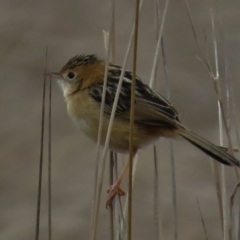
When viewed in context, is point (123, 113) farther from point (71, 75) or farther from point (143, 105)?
point (71, 75)

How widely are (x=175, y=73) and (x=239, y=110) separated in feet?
4.10

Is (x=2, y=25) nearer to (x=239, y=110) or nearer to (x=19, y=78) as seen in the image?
(x=19, y=78)

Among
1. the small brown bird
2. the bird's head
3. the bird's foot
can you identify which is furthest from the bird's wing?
the bird's foot

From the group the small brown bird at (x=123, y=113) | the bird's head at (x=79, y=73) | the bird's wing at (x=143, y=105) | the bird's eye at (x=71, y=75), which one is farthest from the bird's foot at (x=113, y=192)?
the bird's eye at (x=71, y=75)

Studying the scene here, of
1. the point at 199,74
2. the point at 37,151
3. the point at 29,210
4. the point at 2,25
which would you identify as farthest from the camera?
the point at 2,25

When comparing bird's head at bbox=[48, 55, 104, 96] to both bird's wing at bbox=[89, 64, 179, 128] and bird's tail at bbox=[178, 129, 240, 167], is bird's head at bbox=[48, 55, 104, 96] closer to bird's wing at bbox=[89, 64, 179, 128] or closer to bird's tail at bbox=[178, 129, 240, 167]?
bird's wing at bbox=[89, 64, 179, 128]

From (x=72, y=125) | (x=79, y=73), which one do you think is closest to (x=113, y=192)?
(x=79, y=73)

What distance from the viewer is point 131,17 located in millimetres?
12195

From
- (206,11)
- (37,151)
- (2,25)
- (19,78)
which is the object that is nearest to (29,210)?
(37,151)

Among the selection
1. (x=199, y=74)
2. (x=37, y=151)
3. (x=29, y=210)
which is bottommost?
(x=29, y=210)

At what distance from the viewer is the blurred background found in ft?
28.0

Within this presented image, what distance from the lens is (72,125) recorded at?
9867mm

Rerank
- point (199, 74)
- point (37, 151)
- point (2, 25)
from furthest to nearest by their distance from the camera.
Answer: point (2, 25) → point (199, 74) → point (37, 151)

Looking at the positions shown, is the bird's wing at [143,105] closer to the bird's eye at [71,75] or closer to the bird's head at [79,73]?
the bird's head at [79,73]
